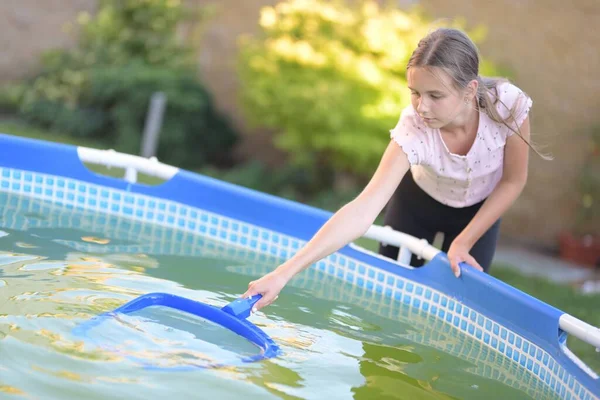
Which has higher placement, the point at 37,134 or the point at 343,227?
the point at 37,134

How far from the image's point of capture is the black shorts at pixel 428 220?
11.0ft

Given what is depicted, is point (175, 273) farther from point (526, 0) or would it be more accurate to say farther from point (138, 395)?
point (526, 0)

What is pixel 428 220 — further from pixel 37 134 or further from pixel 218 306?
pixel 37 134

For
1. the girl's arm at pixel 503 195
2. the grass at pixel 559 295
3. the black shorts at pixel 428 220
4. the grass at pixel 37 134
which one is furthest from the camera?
the grass at pixel 37 134

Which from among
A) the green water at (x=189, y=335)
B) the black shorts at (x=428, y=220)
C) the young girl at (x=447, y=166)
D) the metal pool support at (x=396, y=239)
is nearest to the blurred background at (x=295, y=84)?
the metal pool support at (x=396, y=239)

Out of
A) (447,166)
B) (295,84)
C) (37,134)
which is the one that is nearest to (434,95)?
(447,166)

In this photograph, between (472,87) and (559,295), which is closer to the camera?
(472,87)

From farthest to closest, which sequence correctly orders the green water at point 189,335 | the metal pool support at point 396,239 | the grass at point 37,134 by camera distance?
1. the grass at point 37,134
2. the metal pool support at point 396,239
3. the green water at point 189,335

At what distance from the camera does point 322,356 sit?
266 centimetres

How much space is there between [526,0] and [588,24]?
49 cm

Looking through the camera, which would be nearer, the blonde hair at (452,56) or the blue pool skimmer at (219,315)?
the blue pool skimmer at (219,315)

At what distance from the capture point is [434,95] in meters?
2.67

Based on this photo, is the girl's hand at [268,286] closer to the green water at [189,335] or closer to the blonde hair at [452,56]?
the green water at [189,335]

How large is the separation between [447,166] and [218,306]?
91 centimetres
